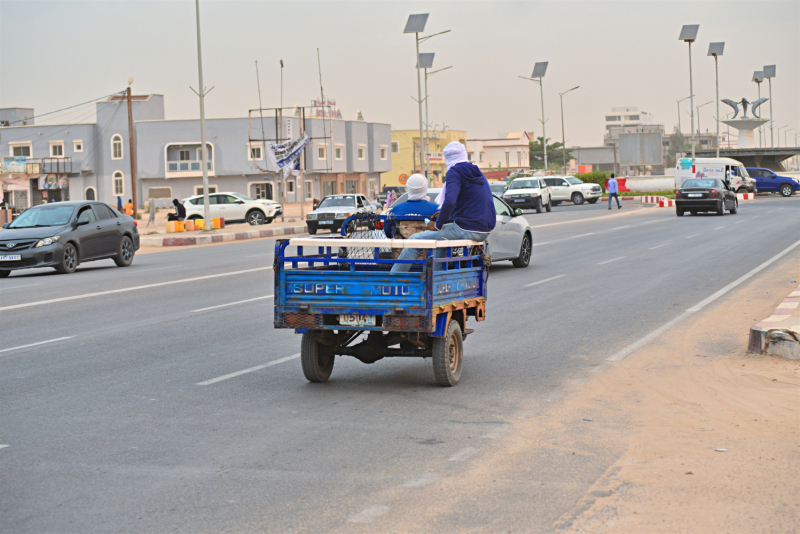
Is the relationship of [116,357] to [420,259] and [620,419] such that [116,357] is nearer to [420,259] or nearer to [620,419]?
[420,259]

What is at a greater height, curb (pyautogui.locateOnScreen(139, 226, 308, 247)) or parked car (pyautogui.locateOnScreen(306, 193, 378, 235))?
parked car (pyautogui.locateOnScreen(306, 193, 378, 235))

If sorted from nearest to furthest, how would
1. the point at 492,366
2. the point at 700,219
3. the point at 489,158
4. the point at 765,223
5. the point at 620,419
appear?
1. the point at 620,419
2. the point at 492,366
3. the point at 765,223
4. the point at 700,219
5. the point at 489,158

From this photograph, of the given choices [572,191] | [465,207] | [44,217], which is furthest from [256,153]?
[465,207]

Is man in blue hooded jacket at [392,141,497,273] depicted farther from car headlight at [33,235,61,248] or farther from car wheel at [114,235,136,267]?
car wheel at [114,235,136,267]

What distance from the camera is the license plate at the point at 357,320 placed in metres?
7.33

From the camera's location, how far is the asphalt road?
4.70m

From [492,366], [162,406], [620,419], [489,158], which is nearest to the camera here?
[620,419]

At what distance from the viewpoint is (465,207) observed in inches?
331

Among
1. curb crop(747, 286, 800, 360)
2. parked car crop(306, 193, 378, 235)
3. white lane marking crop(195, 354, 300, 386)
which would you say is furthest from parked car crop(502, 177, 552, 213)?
white lane marking crop(195, 354, 300, 386)

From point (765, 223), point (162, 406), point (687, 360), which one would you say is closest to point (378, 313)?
point (162, 406)

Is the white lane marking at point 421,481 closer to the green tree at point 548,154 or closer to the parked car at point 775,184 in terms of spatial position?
the parked car at point 775,184

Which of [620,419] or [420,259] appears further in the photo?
[420,259]

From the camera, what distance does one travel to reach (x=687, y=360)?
8.83m

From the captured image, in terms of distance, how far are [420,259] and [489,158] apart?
141176 millimetres
